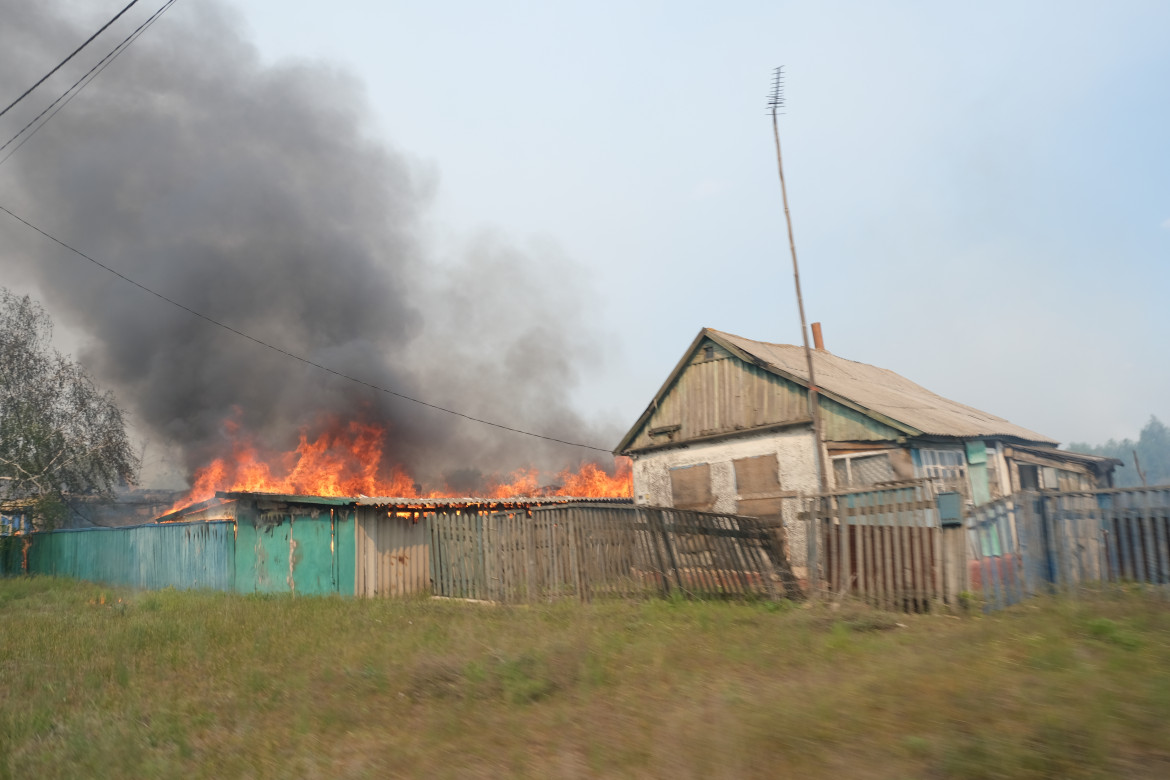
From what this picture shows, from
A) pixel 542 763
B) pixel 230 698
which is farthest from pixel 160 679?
pixel 542 763

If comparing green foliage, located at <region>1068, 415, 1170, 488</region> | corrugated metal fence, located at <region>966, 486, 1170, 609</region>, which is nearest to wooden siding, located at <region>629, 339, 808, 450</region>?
corrugated metal fence, located at <region>966, 486, 1170, 609</region>

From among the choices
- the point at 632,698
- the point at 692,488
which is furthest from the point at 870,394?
the point at 632,698

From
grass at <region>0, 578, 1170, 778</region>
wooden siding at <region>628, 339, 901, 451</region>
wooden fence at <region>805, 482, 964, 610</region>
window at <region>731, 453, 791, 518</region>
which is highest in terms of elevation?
wooden siding at <region>628, 339, 901, 451</region>

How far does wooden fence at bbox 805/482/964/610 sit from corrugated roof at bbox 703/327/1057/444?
5678 millimetres

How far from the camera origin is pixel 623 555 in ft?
39.8

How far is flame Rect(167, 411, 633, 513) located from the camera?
27.8m

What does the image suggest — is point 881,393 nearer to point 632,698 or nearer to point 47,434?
point 632,698

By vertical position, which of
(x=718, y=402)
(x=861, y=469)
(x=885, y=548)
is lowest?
(x=885, y=548)

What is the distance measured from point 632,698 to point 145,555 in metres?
20.9

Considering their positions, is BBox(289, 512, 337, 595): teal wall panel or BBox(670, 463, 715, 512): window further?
BBox(670, 463, 715, 512): window

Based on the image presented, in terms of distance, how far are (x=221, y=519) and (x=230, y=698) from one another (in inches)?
545

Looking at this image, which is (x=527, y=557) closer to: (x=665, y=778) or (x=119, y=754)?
(x=119, y=754)

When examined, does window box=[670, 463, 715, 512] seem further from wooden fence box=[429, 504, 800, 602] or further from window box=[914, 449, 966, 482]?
wooden fence box=[429, 504, 800, 602]

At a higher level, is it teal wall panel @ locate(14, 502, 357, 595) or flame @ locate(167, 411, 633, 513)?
flame @ locate(167, 411, 633, 513)
